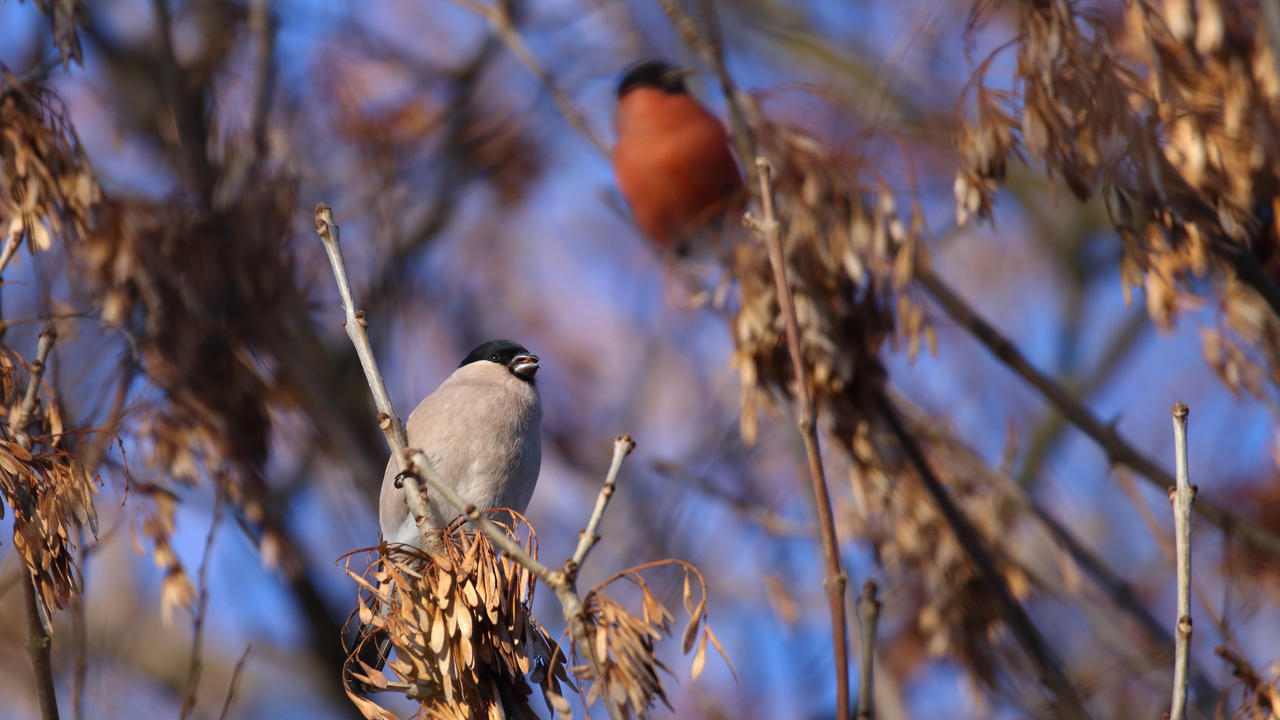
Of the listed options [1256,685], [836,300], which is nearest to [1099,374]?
[836,300]

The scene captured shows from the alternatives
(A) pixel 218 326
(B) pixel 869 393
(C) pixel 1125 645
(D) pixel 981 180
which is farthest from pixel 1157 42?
(A) pixel 218 326

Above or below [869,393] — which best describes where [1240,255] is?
below

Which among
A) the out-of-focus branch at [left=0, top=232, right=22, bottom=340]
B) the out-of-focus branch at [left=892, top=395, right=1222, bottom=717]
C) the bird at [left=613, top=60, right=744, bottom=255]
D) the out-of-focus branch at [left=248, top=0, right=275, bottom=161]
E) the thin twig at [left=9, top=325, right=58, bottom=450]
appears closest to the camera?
the thin twig at [left=9, top=325, right=58, bottom=450]

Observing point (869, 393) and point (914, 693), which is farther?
point (914, 693)

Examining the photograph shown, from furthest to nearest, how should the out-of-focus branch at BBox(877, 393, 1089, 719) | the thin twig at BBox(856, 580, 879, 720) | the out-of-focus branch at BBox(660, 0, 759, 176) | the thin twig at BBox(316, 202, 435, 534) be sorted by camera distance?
the out-of-focus branch at BBox(660, 0, 759, 176), the out-of-focus branch at BBox(877, 393, 1089, 719), the thin twig at BBox(316, 202, 435, 534), the thin twig at BBox(856, 580, 879, 720)

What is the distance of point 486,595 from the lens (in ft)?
6.52

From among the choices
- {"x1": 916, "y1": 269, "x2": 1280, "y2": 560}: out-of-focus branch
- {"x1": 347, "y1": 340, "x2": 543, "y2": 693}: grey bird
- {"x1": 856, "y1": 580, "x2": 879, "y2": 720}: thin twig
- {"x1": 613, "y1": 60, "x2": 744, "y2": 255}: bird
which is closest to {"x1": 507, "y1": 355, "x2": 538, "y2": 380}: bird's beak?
{"x1": 347, "y1": 340, "x2": 543, "y2": 693}: grey bird

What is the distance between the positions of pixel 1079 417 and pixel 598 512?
6.01 feet

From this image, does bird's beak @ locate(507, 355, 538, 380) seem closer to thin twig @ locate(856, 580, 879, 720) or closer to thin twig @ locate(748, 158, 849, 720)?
thin twig @ locate(748, 158, 849, 720)

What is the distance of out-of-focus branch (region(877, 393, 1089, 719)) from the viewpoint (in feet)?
8.90

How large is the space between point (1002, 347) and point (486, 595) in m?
1.71

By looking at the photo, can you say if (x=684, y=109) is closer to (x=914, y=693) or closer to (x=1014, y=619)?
(x=1014, y=619)

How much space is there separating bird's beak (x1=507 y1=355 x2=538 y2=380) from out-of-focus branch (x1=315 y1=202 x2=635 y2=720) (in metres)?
1.34

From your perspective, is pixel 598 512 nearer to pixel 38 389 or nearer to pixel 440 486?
pixel 440 486
